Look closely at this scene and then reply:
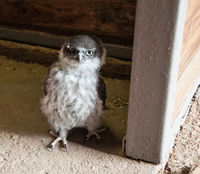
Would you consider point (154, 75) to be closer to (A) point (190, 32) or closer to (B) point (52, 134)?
(A) point (190, 32)

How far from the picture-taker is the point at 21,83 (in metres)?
2.91

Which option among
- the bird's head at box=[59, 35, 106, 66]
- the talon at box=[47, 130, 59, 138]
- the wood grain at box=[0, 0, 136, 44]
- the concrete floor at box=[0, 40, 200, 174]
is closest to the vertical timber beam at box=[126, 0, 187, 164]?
the concrete floor at box=[0, 40, 200, 174]

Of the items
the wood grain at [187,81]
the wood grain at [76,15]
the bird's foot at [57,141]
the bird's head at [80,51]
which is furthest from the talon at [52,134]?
the wood grain at [76,15]

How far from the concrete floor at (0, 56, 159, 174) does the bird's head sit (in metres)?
0.56

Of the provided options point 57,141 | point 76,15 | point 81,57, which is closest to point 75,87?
point 81,57

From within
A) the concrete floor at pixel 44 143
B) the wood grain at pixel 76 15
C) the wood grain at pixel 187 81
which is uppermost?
the wood grain at pixel 76 15

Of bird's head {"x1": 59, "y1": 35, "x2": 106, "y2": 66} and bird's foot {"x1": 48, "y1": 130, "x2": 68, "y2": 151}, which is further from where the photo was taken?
bird's foot {"x1": 48, "y1": 130, "x2": 68, "y2": 151}

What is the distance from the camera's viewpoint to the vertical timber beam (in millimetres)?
1517

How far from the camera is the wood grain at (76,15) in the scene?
9.26ft

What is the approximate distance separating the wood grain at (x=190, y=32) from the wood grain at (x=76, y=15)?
773 millimetres

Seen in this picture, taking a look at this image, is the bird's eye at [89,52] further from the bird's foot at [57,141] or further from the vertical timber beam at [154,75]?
the bird's foot at [57,141]

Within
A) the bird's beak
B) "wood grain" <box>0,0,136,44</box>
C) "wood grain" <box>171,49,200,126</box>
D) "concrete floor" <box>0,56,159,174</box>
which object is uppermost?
"wood grain" <box>0,0,136,44</box>

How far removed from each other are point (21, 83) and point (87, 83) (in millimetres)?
1115

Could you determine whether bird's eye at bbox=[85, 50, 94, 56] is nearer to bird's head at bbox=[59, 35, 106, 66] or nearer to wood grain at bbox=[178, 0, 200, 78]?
bird's head at bbox=[59, 35, 106, 66]
